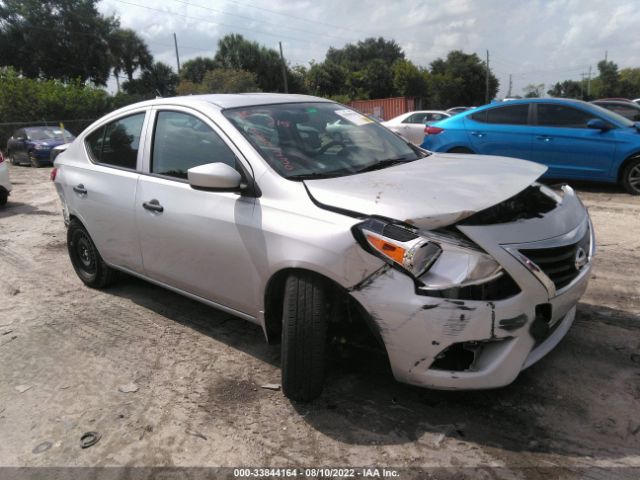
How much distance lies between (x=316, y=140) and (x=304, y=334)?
4.61 ft

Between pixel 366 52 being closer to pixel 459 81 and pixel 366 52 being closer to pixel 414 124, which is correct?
pixel 459 81

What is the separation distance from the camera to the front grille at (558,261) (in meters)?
2.50

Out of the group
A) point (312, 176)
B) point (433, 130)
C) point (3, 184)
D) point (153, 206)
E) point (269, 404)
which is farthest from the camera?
point (3, 184)

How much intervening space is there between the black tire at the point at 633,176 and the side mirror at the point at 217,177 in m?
6.73

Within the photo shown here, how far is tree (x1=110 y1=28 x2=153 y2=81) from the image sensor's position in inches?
2055

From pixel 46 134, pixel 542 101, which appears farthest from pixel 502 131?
pixel 46 134

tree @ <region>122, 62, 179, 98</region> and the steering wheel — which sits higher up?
tree @ <region>122, 62, 179, 98</region>

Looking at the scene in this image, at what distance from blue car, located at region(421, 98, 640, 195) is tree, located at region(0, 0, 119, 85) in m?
49.3

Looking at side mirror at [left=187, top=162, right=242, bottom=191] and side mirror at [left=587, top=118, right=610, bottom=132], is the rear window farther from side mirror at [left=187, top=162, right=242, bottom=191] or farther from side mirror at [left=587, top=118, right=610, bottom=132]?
side mirror at [left=187, top=162, right=242, bottom=191]

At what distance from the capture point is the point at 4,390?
328 cm

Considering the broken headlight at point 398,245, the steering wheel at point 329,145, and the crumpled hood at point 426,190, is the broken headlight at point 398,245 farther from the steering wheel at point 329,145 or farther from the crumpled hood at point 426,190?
the steering wheel at point 329,145

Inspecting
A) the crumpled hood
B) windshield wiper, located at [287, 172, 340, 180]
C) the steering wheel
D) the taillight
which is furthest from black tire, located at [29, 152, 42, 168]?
the crumpled hood

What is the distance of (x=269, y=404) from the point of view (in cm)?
292

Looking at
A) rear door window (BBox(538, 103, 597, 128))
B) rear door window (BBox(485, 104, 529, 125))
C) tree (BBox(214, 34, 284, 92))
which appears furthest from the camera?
tree (BBox(214, 34, 284, 92))
